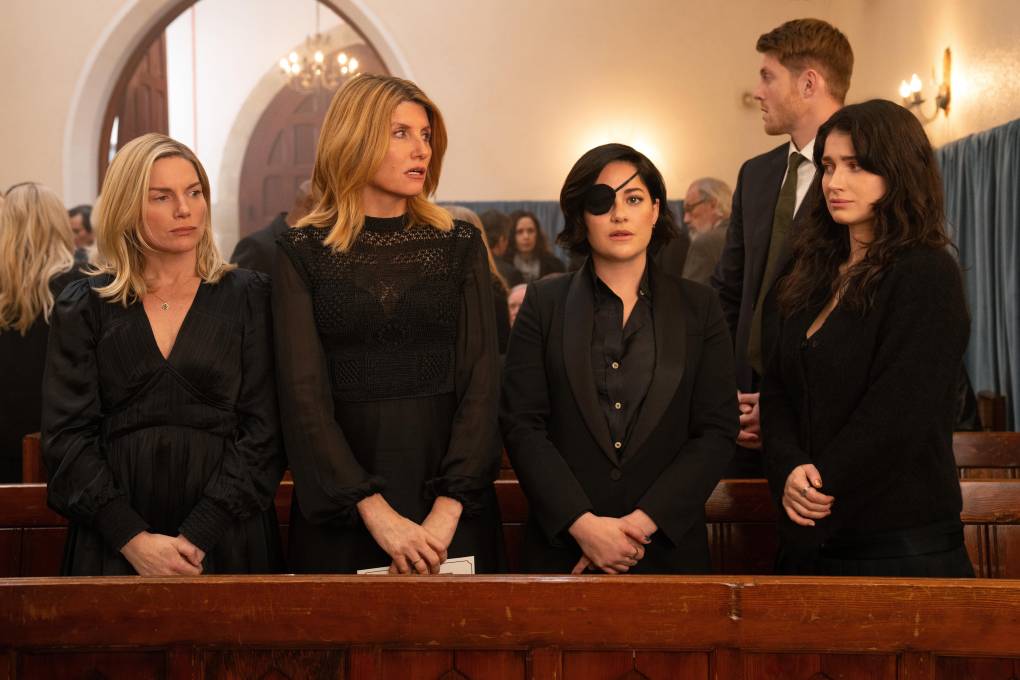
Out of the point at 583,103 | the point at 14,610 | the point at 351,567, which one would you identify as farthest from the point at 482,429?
the point at 583,103

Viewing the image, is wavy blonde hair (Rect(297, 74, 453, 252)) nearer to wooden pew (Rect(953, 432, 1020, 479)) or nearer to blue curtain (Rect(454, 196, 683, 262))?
wooden pew (Rect(953, 432, 1020, 479))

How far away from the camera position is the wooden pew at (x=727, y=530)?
2.79m

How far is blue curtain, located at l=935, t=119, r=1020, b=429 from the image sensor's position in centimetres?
629

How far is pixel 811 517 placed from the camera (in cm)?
230

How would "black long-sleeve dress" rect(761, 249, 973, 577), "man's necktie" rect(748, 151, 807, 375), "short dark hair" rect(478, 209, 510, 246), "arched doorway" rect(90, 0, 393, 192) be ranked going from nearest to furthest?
"black long-sleeve dress" rect(761, 249, 973, 577)
"man's necktie" rect(748, 151, 807, 375)
"short dark hair" rect(478, 209, 510, 246)
"arched doorway" rect(90, 0, 393, 192)

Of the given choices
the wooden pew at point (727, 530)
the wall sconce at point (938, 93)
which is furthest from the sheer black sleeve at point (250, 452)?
the wall sconce at point (938, 93)

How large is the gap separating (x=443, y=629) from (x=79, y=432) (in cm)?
113

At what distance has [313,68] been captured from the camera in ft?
43.9

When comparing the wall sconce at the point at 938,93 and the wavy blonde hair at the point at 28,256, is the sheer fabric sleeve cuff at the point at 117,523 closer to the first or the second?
the wavy blonde hair at the point at 28,256

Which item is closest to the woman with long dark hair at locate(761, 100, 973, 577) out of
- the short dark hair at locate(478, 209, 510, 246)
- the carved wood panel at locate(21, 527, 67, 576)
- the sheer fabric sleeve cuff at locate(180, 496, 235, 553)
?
the sheer fabric sleeve cuff at locate(180, 496, 235, 553)

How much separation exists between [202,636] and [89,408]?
2.90ft

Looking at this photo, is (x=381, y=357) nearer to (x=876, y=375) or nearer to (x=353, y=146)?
(x=353, y=146)

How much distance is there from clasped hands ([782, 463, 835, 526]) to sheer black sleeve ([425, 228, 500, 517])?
65 cm

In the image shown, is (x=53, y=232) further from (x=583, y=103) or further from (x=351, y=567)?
(x=583, y=103)
